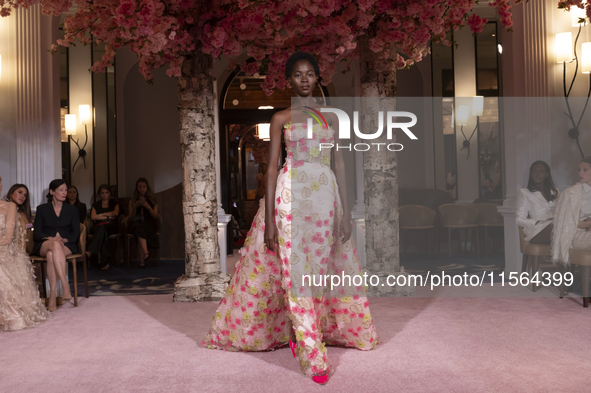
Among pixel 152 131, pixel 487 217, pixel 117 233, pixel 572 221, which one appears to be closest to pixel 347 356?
pixel 572 221

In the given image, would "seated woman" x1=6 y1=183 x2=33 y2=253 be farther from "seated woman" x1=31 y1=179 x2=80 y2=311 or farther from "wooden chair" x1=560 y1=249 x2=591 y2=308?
"wooden chair" x1=560 y1=249 x2=591 y2=308

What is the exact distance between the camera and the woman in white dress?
409 cm

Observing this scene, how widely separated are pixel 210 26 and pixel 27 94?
2.22m

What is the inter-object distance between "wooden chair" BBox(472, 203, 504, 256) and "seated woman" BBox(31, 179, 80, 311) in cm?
527

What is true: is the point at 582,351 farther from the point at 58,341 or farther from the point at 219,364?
the point at 58,341

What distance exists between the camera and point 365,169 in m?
5.05

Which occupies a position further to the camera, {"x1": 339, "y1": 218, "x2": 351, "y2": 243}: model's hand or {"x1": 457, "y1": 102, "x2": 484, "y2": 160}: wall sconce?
{"x1": 457, "y1": 102, "x2": 484, "y2": 160}: wall sconce

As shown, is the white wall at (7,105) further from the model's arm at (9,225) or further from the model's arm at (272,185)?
the model's arm at (272,185)

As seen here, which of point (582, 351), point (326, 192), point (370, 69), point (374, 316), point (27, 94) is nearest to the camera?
point (326, 192)

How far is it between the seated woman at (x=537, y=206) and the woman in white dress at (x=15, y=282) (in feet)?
14.2

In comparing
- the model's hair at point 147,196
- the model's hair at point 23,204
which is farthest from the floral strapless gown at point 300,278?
the model's hair at point 147,196

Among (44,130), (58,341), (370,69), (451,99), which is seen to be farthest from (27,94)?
(451,99)

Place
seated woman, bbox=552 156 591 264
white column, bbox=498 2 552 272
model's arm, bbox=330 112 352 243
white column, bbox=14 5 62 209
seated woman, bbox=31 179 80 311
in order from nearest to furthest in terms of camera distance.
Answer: model's arm, bbox=330 112 352 243 → seated woman, bbox=552 156 591 264 → seated woman, bbox=31 179 80 311 → white column, bbox=14 5 62 209 → white column, bbox=498 2 552 272

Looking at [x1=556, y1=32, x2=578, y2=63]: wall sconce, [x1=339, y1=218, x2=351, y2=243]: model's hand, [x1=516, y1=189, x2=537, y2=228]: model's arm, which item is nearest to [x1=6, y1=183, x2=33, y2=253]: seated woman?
[x1=339, y1=218, x2=351, y2=243]: model's hand
